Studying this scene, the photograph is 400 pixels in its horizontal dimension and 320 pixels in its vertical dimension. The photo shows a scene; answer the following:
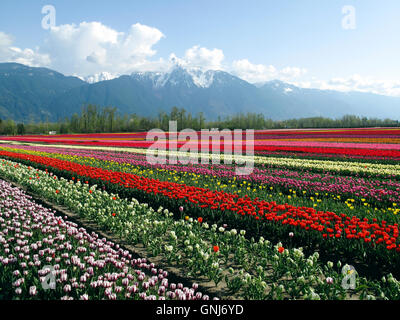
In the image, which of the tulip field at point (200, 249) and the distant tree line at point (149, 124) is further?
the distant tree line at point (149, 124)

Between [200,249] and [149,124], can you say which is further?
[149,124]

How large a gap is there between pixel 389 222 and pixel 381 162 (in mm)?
15847

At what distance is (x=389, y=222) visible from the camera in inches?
280

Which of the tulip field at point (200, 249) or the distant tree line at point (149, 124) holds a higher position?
the distant tree line at point (149, 124)

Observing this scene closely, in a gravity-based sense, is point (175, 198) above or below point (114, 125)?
below

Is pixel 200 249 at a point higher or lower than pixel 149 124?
lower

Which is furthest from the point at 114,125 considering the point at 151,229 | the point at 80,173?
the point at 151,229

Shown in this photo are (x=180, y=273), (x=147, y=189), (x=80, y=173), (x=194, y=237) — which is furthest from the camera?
(x=80, y=173)

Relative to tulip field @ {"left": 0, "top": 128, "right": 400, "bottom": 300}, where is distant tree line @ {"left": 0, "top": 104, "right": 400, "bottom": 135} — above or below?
above

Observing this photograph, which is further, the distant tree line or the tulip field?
the distant tree line

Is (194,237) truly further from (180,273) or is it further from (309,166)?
(309,166)
